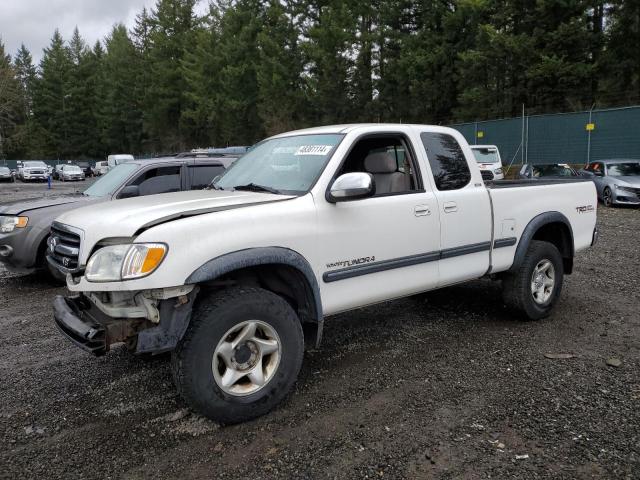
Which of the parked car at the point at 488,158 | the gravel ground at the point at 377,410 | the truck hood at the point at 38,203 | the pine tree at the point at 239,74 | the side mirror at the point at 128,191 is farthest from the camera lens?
the pine tree at the point at 239,74

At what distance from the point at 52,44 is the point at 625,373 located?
287 ft

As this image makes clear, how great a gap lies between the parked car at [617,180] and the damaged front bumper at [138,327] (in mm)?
15481

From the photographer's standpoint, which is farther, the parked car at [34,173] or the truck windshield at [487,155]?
the parked car at [34,173]

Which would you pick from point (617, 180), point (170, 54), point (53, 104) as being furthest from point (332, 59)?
point (53, 104)

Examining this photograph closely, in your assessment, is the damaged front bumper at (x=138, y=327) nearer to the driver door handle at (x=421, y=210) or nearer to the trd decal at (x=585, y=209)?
the driver door handle at (x=421, y=210)

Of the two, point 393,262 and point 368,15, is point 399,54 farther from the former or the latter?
point 393,262

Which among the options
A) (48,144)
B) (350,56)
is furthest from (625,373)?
(48,144)

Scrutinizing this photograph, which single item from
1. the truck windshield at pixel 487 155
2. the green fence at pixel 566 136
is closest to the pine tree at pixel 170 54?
the green fence at pixel 566 136

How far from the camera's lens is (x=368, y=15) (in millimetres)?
37719

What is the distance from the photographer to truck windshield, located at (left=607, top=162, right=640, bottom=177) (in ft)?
52.7

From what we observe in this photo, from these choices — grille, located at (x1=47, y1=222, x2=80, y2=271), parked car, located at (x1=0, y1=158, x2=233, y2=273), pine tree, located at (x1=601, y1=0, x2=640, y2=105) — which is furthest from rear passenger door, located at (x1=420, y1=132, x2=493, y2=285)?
pine tree, located at (x1=601, y1=0, x2=640, y2=105)

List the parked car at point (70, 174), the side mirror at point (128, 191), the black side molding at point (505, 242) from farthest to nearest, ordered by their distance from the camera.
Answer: the parked car at point (70, 174) → the side mirror at point (128, 191) → the black side molding at point (505, 242)

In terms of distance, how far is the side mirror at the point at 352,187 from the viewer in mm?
3607

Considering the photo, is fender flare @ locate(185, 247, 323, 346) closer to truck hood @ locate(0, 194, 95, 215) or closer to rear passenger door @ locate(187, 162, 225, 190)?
rear passenger door @ locate(187, 162, 225, 190)
